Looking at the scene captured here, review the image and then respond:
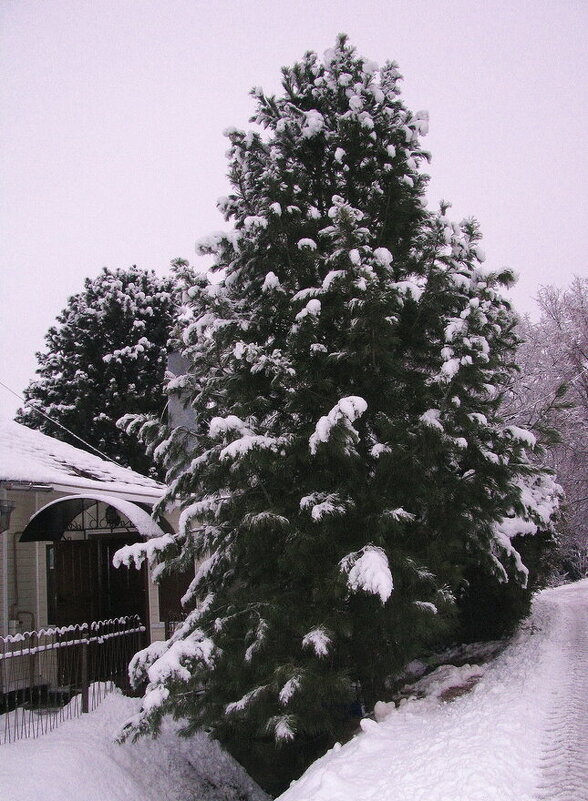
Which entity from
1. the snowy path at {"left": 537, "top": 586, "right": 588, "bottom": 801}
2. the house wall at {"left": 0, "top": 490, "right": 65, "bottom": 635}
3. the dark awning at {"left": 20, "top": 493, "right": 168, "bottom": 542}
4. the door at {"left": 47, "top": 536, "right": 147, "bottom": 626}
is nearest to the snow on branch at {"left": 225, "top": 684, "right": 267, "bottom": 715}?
the snowy path at {"left": 537, "top": 586, "right": 588, "bottom": 801}

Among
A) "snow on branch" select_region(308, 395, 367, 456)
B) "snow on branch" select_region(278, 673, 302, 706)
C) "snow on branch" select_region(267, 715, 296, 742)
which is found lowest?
"snow on branch" select_region(267, 715, 296, 742)

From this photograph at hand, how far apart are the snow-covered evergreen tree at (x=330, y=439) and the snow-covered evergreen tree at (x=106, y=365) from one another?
17832 millimetres

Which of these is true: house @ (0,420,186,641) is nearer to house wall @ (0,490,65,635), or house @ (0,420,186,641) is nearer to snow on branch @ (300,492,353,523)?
house wall @ (0,490,65,635)

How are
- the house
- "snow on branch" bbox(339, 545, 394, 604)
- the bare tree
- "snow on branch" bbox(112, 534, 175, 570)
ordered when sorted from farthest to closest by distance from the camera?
the bare tree → the house → "snow on branch" bbox(112, 534, 175, 570) → "snow on branch" bbox(339, 545, 394, 604)

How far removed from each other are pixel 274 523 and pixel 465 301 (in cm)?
353

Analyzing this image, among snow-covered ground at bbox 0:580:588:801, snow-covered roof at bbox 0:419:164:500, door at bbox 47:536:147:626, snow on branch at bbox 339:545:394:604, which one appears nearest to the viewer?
snow-covered ground at bbox 0:580:588:801

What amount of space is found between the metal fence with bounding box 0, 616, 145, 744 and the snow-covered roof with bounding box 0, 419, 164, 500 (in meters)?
2.21

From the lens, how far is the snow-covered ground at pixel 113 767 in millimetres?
5969

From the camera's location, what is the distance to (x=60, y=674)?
9367mm

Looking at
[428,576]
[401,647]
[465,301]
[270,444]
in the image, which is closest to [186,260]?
[270,444]

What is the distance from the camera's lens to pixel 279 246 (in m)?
7.84

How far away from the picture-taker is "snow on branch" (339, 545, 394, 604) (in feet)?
17.7

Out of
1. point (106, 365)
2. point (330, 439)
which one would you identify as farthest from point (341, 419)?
point (106, 365)

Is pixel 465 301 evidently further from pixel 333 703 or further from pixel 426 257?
pixel 333 703
